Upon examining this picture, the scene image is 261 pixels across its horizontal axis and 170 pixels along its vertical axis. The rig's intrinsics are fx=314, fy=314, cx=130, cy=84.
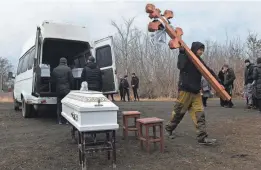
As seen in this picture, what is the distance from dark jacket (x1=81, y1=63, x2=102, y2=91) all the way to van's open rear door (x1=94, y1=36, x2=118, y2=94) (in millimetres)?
859

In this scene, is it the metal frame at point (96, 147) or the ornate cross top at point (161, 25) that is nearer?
the metal frame at point (96, 147)

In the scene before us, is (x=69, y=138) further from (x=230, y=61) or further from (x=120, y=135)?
(x=230, y=61)

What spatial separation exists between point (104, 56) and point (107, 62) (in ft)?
Answer: 0.76

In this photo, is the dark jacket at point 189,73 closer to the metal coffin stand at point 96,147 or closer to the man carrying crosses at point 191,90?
the man carrying crosses at point 191,90

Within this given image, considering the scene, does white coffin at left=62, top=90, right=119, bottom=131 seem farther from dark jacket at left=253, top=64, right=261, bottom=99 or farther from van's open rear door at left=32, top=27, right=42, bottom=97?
dark jacket at left=253, top=64, right=261, bottom=99

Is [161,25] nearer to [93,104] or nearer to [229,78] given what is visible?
[93,104]

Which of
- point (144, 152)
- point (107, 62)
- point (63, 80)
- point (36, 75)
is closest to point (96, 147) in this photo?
point (144, 152)

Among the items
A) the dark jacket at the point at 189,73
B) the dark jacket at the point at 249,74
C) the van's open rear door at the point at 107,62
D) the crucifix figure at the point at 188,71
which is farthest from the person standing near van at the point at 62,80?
the dark jacket at the point at 249,74

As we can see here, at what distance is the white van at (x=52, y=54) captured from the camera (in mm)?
8984

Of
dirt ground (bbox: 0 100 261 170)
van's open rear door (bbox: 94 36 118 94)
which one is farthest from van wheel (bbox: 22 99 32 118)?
van's open rear door (bbox: 94 36 118 94)

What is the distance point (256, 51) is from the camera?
1046 inches

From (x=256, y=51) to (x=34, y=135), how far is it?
76.6 feet

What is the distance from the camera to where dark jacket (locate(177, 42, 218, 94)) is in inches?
247

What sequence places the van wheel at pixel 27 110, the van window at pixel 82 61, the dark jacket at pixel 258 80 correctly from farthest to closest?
the van window at pixel 82 61 → the van wheel at pixel 27 110 → the dark jacket at pixel 258 80
